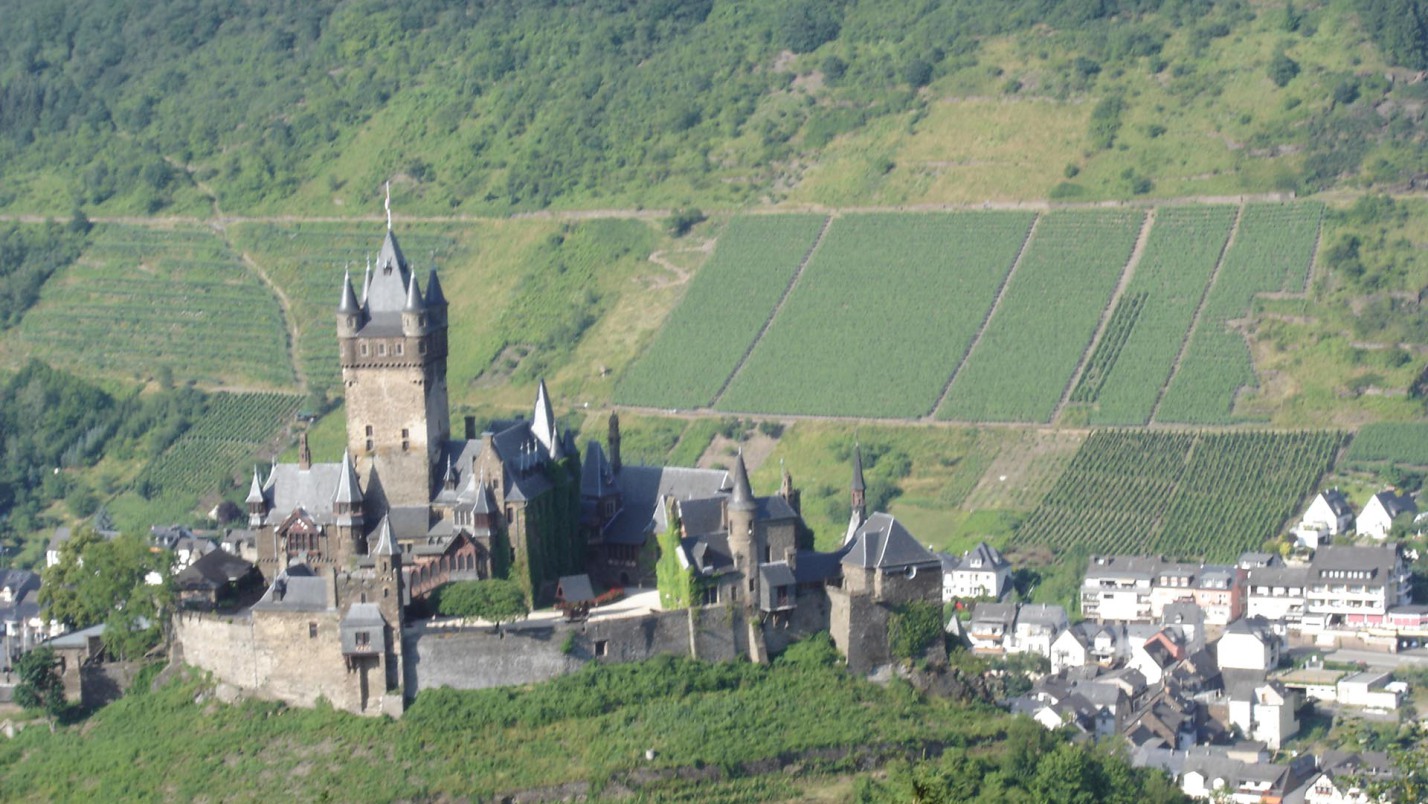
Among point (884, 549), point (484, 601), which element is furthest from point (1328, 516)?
point (484, 601)

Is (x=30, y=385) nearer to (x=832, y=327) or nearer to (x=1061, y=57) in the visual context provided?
(x=832, y=327)

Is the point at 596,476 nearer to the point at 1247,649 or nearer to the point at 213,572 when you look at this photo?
the point at 213,572

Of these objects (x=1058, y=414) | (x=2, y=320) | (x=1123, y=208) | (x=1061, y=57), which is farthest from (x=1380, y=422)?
(x=2, y=320)

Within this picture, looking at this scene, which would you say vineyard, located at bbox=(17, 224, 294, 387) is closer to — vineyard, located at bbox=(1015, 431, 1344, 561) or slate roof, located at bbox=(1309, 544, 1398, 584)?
vineyard, located at bbox=(1015, 431, 1344, 561)

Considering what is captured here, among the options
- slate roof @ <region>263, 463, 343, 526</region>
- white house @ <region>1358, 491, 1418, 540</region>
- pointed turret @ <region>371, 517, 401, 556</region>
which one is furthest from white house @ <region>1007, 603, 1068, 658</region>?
pointed turret @ <region>371, 517, 401, 556</region>

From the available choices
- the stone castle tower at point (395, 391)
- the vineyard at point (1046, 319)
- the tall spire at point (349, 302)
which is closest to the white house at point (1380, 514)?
the vineyard at point (1046, 319)

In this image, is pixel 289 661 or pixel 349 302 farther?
pixel 349 302
